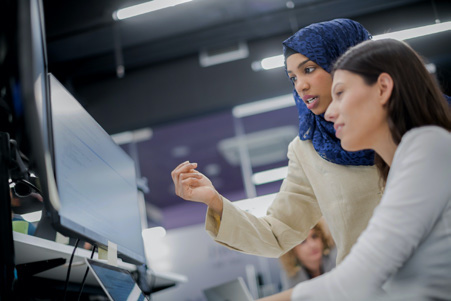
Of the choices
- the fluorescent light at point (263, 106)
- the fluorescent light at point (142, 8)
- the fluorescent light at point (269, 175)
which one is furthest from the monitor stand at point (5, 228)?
the fluorescent light at point (269, 175)

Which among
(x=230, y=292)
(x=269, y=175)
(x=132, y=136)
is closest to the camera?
(x=230, y=292)

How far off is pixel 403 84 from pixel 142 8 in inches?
136

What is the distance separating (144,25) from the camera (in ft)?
15.1

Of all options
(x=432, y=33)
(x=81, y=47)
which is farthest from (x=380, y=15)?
(x=81, y=47)

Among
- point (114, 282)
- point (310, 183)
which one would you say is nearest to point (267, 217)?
point (310, 183)

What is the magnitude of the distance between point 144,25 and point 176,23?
0.32 m

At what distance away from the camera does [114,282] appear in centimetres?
119

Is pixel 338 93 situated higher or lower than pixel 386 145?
higher

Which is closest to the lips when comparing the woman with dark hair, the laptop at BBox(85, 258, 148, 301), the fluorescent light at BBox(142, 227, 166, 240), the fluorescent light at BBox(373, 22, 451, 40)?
the woman with dark hair

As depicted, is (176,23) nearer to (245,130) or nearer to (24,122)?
(245,130)

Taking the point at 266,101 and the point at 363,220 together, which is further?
the point at 266,101

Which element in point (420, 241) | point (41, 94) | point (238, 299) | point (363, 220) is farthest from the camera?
point (238, 299)

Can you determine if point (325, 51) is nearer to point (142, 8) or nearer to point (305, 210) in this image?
point (305, 210)

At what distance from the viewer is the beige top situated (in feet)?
4.47
